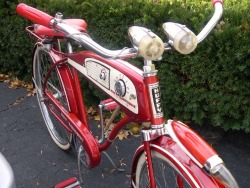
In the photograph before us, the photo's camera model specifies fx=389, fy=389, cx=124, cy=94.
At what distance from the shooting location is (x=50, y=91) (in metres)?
3.61

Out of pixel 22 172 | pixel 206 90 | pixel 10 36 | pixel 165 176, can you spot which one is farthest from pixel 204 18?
pixel 10 36

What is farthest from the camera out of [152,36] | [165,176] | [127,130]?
[127,130]

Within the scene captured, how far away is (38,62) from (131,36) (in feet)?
6.94

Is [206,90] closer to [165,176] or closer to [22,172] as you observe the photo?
[165,176]

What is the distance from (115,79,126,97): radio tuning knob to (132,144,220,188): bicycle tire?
36 centimetres

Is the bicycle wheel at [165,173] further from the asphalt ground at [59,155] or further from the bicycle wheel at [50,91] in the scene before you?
the bicycle wheel at [50,91]

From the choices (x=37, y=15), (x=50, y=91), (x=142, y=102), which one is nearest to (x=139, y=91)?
(x=142, y=102)

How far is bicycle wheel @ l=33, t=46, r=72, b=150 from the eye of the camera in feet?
11.6

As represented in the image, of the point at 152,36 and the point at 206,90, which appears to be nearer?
the point at 152,36

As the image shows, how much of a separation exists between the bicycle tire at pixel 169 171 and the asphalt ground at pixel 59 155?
92cm

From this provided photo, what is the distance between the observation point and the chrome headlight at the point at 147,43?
1.83m

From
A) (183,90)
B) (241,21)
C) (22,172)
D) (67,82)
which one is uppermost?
(241,21)

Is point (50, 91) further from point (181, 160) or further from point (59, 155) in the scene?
point (181, 160)

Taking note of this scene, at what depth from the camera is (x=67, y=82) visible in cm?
309
